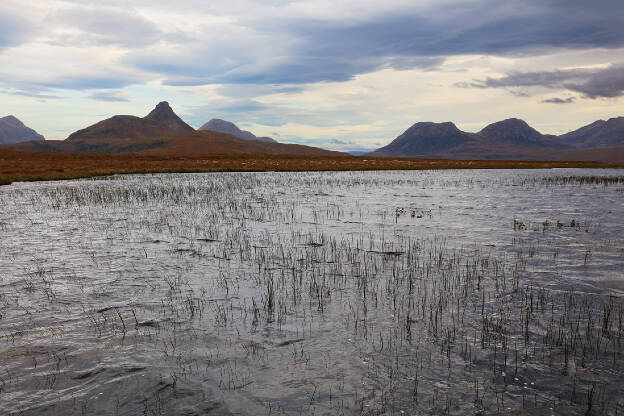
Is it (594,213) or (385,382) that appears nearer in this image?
(385,382)

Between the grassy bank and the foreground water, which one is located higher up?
the grassy bank

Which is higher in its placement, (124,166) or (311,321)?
(124,166)

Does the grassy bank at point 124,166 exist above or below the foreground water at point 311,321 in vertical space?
above

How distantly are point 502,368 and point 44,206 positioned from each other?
28.0 m

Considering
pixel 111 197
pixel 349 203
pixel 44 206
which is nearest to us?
pixel 44 206

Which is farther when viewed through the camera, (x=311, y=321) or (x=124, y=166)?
(x=124, y=166)

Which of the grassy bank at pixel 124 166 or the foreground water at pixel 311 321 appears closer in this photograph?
the foreground water at pixel 311 321

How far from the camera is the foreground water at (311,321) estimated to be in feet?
19.0

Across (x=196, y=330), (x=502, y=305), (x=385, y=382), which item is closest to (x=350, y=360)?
(x=385, y=382)

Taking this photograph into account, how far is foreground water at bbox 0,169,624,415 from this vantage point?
579 cm

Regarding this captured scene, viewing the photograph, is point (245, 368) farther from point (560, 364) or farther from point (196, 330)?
point (560, 364)

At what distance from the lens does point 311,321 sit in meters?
8.37

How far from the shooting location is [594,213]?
23047 mm

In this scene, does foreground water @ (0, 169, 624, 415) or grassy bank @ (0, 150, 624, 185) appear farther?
grassy bank @ (0, 150, 624, 185)
